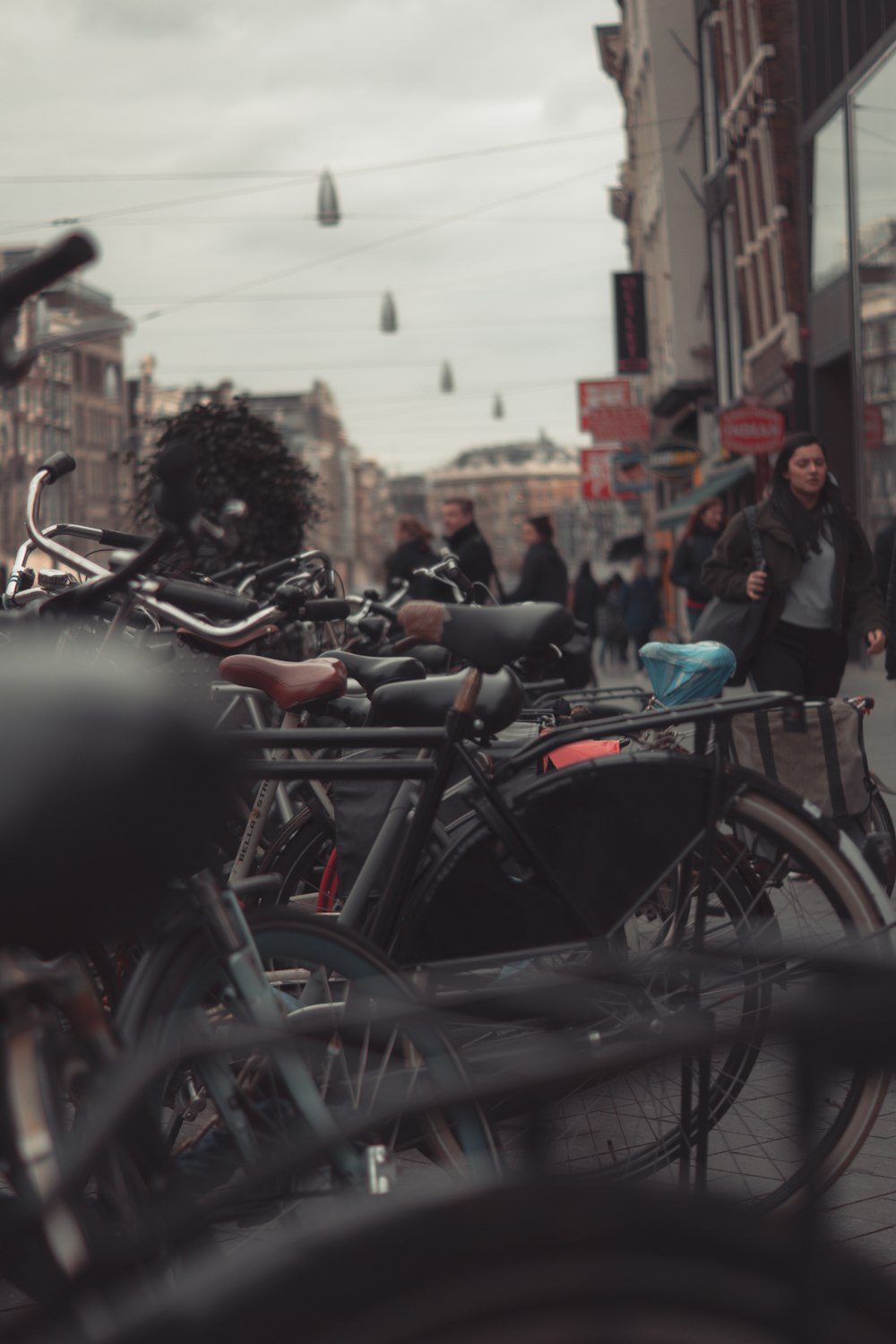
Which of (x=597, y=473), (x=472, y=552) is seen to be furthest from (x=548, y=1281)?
(x=597, y=473)

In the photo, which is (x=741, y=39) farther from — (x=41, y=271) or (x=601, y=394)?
(x=41, y=271)

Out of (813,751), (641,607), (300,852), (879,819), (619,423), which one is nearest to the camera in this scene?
(813,751)

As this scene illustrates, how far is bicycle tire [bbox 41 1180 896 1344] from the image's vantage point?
969mm

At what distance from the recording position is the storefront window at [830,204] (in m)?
19.0

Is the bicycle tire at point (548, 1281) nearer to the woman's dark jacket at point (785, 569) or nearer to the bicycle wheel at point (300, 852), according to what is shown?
the bicycle wheel at point (300, 852)

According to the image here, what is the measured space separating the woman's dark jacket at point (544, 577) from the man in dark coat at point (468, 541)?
0.26 metres

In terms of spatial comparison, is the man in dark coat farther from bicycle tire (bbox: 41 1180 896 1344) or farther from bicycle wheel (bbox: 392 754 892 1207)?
bicycle tire (bbox: 41 1180 896 1344)

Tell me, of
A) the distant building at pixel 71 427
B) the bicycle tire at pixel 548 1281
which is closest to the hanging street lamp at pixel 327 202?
the bicycle tire at pixel 548 1281

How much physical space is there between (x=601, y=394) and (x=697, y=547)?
93.0ft

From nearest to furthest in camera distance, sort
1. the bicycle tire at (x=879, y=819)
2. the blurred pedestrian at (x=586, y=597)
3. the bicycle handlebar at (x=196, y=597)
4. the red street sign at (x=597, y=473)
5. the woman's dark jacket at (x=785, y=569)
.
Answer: the bicycle handlebar at (x=196, y=597), the bicycle tire at (x=879, y=819), the woman's dark jacket at (x=785, y=569), the blurred pedestrian at (x=586, y=597), the red street sign at (x=597, y=473)

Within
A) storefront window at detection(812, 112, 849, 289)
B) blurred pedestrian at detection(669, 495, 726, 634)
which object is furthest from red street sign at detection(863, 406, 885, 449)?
blurred pedestrian at detection(669, 495, 726, 634)

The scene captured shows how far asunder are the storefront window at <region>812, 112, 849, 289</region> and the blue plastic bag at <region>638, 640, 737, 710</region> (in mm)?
15657

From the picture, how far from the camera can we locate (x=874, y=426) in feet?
57.4

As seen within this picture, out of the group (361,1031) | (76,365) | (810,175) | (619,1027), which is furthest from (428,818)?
(76,365)
